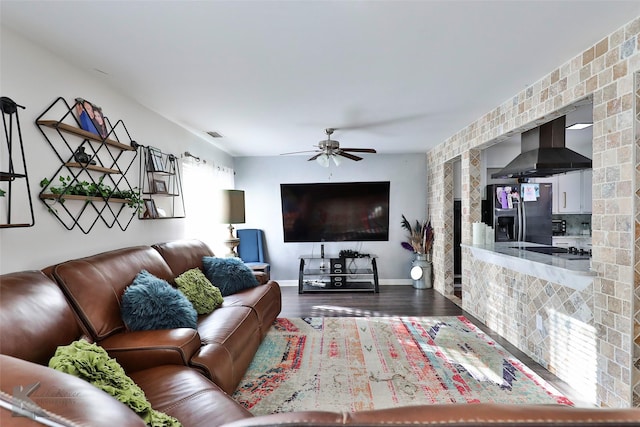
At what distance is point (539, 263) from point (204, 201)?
4.05 meters

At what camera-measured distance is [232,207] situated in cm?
445

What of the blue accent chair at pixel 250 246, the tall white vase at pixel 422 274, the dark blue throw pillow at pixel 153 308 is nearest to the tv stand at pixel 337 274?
the tall white vase at pixel 422 274

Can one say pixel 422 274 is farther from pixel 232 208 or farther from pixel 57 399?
pixel 57 399

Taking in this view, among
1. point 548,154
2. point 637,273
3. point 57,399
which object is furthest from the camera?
point 548,154

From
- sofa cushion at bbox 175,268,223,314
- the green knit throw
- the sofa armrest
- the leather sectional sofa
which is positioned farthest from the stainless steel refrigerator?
the green knit throw

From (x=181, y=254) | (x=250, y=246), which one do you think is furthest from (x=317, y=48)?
(x=250, y=246)

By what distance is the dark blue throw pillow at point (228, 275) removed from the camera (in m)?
3.44

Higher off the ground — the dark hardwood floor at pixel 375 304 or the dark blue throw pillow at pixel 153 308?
the dark blue throw pillow at pixel 153 308

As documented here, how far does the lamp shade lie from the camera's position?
4395 mm

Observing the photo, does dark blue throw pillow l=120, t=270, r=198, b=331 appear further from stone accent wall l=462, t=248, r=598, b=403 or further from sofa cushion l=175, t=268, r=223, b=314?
stone accent wall l=462, t=248, r=598, b=403

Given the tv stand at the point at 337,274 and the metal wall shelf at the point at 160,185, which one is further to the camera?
the tv stand at the point at 337,274

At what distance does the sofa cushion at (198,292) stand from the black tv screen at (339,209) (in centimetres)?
304

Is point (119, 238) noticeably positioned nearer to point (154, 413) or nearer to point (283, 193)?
point (154, 413)

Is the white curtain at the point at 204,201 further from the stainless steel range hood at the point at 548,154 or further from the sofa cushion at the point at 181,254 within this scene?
the stainless steel range hood at the point at 548,154
